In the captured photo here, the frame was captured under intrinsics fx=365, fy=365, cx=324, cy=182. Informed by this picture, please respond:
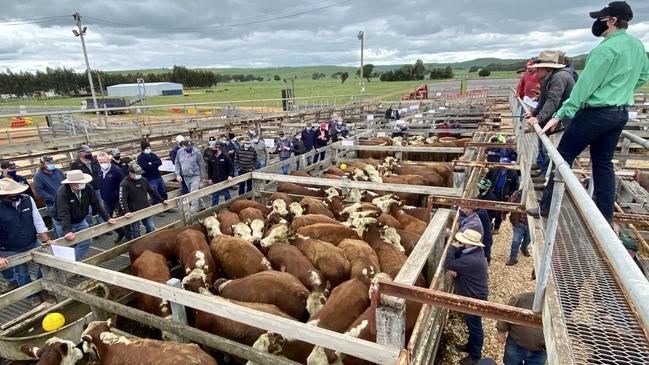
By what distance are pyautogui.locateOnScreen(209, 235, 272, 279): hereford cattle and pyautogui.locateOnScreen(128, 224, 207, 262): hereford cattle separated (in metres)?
0.60

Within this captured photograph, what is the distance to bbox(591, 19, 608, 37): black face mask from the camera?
3.18m

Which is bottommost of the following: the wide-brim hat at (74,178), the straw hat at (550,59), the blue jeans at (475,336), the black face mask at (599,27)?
the blue jeans at (475,336)

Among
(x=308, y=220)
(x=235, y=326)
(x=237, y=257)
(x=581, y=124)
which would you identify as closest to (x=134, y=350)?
(x=235, y=326)

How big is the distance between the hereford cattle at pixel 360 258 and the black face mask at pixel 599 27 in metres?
3.36

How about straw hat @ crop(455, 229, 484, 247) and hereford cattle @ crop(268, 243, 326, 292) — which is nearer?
straw hat @ crop(455, 229, 484, 247)

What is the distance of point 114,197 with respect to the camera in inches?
308

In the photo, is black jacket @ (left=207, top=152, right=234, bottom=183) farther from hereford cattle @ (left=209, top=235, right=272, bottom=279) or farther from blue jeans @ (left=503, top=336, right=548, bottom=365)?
blue jeans @ (left=503, top=336, right=548, bottom=365)

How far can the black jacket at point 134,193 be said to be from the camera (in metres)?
6.75

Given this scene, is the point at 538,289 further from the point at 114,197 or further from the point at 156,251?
the point at 114,197

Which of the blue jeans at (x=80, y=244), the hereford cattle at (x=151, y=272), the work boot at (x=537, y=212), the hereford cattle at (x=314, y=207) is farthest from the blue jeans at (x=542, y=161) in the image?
the blue jeans at (x=80, y=244)

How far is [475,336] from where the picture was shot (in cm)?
475

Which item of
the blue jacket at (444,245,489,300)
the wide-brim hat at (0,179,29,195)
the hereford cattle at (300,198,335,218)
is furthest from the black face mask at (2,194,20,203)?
the blue jacket at (444,245,489,300)

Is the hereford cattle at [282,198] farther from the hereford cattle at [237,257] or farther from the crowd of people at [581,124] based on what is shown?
the crowd of people at [581,124]

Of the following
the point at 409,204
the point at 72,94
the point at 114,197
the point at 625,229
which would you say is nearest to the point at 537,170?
the point at 625,229
